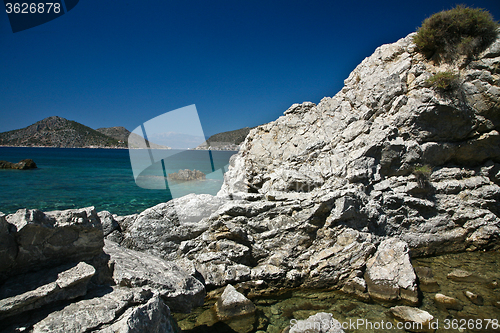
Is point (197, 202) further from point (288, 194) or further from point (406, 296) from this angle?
point (406, 296)

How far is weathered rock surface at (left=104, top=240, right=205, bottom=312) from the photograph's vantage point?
5.59 meters

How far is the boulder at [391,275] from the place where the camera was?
7371mm

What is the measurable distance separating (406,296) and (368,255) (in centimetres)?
159

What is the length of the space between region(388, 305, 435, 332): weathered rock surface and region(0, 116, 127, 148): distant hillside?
187715mm

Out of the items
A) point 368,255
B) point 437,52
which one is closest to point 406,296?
point 368,255

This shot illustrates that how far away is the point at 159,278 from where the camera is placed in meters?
6.16

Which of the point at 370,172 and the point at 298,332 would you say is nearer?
the point at 298,332

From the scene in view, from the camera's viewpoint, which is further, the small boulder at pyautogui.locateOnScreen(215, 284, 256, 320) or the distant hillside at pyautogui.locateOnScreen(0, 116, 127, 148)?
the distant hillside at pyautogui.locateOnScreen(0, 116, 127, 148)

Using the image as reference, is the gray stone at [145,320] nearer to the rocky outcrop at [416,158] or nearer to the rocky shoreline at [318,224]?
the rocky shoreline at [318,224]

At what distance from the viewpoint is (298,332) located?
17.9 feet

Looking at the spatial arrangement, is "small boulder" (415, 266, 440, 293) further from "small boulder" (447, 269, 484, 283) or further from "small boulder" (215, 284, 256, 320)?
"small boulder" (215, 284, 256, 320)

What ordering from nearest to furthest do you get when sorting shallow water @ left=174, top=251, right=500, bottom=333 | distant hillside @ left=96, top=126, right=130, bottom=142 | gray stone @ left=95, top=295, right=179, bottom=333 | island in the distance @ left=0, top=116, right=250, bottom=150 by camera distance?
gray stone @ left=95, top=295, right=179, bottom=333 < shallow water @ left=174, top=251, right=500, bottom=333 < distant hillside @ left=96, top=126, right=130, bottom=142 < island in the distance @ left=0, top=116, right=250, bottom=150

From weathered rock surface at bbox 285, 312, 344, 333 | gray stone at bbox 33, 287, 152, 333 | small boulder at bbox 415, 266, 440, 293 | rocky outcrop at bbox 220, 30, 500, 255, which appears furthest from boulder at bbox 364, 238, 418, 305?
gray stone at bbox 33, 287, 152, 333

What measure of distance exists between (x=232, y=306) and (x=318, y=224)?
428cm
